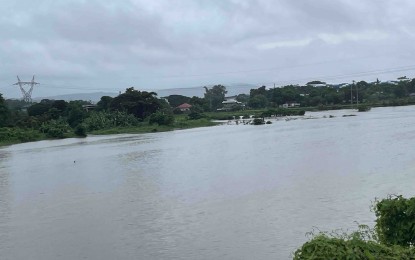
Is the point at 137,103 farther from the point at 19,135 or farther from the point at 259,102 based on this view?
the point at 259,102

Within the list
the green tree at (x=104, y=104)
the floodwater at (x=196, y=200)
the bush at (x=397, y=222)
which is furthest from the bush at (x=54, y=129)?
the bush at (x=397, y=222)

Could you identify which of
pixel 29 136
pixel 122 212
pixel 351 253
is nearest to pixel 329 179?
pixel 122 212

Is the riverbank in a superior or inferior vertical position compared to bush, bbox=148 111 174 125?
inferior

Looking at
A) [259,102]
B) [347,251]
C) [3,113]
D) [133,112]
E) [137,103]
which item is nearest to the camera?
[347,251]

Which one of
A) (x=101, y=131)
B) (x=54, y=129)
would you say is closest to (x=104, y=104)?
(x=101, y=131)

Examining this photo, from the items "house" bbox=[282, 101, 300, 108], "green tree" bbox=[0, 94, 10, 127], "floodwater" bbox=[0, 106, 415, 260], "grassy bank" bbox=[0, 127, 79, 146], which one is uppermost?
"green tree" bbox=[0, 94, 10, 127]

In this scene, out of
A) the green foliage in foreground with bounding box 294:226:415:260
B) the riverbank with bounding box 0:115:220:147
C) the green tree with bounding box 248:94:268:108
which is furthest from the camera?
the green tree with bounding box 248:94:268:108

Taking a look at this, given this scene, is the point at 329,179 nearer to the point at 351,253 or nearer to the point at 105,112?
the point at 351,253

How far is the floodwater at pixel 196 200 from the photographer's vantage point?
9711mm

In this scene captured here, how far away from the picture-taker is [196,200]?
14.0 meters

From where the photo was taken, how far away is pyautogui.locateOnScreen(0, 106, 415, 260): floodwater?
9711 millimetres

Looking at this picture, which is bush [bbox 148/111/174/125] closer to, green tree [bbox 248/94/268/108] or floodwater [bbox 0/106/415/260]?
floodwater [bbox 0/106/415/260]

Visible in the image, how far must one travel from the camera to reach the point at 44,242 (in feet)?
34.4

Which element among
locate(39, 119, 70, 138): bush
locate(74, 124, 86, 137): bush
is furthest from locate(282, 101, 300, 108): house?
locate(39, 119, 70, 138): bush
